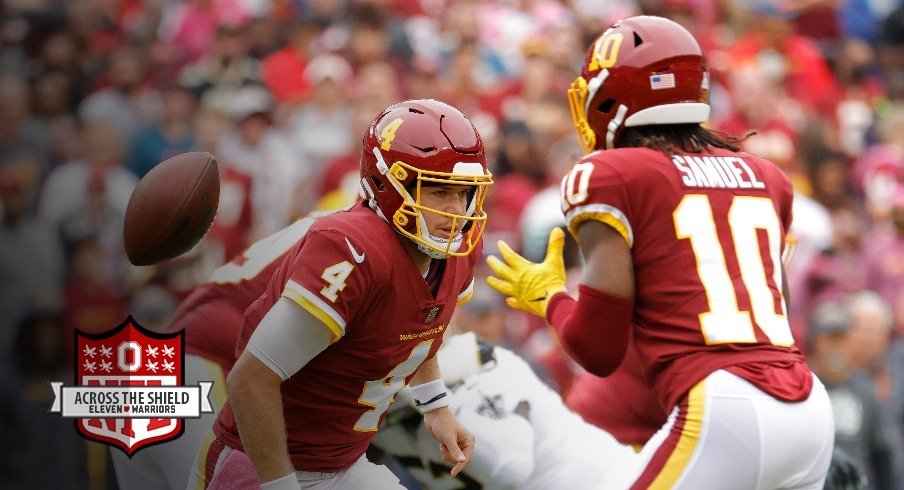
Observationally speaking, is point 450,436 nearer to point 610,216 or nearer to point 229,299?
point 610,216

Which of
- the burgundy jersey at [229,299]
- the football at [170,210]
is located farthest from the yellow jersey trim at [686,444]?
the football at [170,210]

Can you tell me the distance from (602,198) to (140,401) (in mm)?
1795

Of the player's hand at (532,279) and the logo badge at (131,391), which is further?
the logo badge at (131,391)

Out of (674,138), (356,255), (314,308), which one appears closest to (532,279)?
(674,138)

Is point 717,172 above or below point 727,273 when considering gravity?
above

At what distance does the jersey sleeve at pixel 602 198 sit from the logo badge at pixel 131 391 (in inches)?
59.4

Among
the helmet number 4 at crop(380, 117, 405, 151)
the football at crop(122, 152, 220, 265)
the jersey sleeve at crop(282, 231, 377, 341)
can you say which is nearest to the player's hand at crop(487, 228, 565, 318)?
the helmet number 4 at crop(380, 117, 405, 151)

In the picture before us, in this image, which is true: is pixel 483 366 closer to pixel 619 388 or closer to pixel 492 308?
pixel 619 388

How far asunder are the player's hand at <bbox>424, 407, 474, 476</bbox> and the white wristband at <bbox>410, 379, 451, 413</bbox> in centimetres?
1

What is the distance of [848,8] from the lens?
10.1 meters

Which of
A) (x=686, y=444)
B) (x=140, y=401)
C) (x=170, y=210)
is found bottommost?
(x=140, y=401)

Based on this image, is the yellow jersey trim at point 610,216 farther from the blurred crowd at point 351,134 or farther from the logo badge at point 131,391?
the blurred crowd at point 351,134

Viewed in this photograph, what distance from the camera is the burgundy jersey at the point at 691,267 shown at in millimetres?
3111

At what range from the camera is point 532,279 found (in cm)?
361
